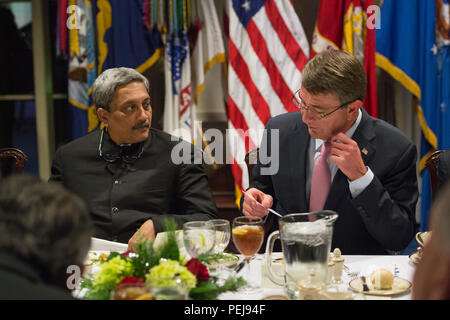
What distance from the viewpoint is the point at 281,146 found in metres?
2.40

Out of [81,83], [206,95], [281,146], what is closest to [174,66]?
[206,95]

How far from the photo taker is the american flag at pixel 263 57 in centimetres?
375

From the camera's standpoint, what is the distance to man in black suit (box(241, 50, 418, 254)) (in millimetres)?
2000

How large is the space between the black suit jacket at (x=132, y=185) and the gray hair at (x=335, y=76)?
0.74m

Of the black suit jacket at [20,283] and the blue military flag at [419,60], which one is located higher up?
the blue military flag at [419,60]

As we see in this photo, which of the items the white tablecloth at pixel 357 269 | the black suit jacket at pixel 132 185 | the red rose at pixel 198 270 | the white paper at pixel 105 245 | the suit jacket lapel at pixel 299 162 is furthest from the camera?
the black suit jacket at pixel 132 185

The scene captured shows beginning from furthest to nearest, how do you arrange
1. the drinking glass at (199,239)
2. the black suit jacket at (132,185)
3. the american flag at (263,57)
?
the american flag at (263,57)
the black suit jacket at (132,185)
the drinking glass at (199,239)

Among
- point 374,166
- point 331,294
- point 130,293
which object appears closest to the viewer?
point 130,293

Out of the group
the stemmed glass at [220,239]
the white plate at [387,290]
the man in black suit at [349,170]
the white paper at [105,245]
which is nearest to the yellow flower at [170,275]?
the stemmed glass at [220,239]

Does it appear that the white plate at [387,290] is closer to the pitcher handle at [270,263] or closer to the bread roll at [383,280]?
the bread roll at [383,280]

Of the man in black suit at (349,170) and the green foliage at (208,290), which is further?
the man in black suit at (349,170)

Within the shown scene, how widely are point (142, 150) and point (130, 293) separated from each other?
1445 millimetres
